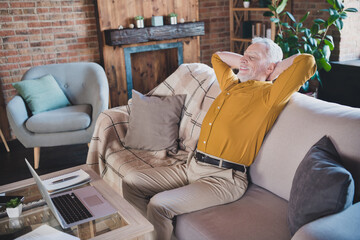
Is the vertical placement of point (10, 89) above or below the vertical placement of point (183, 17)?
below

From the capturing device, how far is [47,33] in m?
4.48

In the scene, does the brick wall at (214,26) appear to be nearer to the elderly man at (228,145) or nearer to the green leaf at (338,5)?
the green leaf at (338,5)

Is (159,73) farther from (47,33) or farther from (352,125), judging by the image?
(352,125)

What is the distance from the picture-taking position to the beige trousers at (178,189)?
1.91 meters

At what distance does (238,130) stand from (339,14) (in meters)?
2.36

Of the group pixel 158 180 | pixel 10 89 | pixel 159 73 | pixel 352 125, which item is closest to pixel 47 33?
pixel 10 89

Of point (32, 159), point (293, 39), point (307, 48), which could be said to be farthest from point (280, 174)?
point (32, 159)

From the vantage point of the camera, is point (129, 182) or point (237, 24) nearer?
point (129, 182)

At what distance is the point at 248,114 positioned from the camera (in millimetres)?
2023

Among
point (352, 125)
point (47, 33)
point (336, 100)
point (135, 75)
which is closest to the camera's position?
point (352, 125)

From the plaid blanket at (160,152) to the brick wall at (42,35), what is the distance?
2053 mm

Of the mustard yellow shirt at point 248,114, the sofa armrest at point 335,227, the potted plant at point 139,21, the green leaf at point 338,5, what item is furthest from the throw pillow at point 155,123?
the potted plant at point 139,21

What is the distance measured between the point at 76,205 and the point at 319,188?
1.13 meters

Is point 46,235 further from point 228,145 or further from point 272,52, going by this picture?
point 272,52
